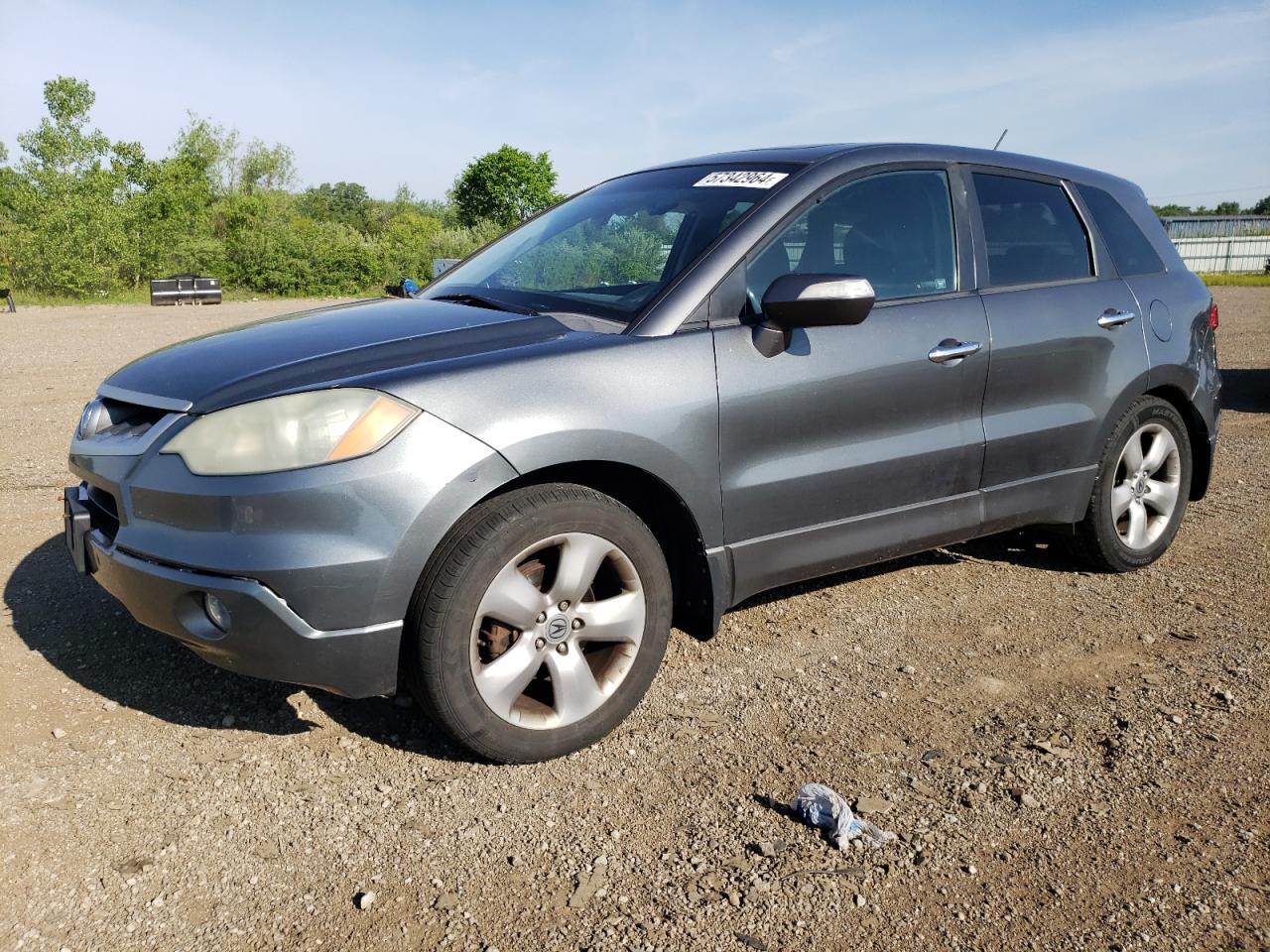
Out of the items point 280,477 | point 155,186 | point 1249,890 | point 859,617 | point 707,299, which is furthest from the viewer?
point 155,186

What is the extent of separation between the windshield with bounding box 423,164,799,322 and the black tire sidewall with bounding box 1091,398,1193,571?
6.26 ft

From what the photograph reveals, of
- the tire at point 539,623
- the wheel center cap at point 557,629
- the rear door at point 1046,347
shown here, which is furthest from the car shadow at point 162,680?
the rear door at point 1046,347

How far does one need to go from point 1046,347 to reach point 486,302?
214 centimetres

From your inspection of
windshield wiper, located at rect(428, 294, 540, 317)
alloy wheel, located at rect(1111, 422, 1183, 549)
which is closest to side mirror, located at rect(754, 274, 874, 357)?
windshield wiper, located at rect(428, 294, 540, 317)

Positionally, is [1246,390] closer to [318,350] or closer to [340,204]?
[318,350]

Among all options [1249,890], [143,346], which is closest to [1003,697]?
[1249,890]

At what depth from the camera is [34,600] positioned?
13.7 ft

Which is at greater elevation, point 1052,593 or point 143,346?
point 143,346

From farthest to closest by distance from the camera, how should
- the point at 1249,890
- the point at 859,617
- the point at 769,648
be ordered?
the point at 859,617
the point at 769,648
the point at 1249,890

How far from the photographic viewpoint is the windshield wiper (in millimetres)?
3455

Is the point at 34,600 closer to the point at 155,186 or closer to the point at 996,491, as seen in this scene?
the point at 996,491

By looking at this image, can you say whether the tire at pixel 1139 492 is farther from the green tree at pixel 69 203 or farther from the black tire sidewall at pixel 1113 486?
the green tree at pixel 69 203

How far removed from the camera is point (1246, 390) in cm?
989

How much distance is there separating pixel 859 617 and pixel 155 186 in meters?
54.7
